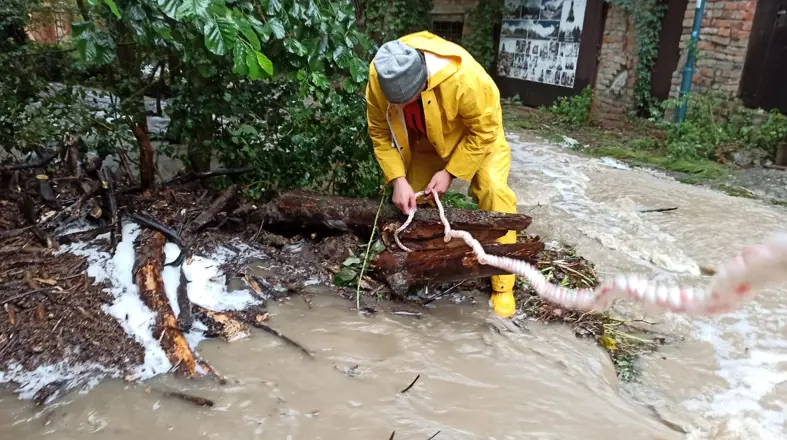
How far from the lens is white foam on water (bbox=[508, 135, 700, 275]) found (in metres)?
4.39

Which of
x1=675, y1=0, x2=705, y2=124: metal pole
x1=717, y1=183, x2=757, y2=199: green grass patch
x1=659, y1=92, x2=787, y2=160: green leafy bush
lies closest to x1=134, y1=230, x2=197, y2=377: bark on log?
x1=717, y1=183, x2=757, y2=199: green grass patch

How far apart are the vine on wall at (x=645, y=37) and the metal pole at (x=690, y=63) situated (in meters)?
0.71

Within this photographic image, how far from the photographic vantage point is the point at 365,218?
3.23 metres

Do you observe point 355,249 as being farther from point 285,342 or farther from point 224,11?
point 224,11

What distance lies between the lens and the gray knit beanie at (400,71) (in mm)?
2689

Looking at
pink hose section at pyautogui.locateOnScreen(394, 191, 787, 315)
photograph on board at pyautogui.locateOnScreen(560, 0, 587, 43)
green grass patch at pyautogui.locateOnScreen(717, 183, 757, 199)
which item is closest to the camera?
pink hose section at pyautogui.locateOnScreen(394, 191, 787, 315)

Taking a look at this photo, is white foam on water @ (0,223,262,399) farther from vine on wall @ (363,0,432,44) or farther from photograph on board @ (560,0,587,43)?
vine on wall @ (363,0,432,44)

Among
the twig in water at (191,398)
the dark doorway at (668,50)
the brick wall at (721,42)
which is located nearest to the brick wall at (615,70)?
the dark doorway at (668,50)

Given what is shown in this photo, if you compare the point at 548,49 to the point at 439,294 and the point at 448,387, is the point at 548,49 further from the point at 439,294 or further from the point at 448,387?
the point at 448,387

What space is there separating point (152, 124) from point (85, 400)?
319 centimetres

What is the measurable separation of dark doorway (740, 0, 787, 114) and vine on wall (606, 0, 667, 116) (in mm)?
1569

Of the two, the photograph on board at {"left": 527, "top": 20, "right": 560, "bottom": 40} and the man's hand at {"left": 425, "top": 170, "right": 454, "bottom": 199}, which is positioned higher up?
the photograph on board at {"left": 527, "top": 20, "right": 560, "bottom": 40}

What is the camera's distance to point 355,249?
10.6ft

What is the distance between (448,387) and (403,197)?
1.13 m
